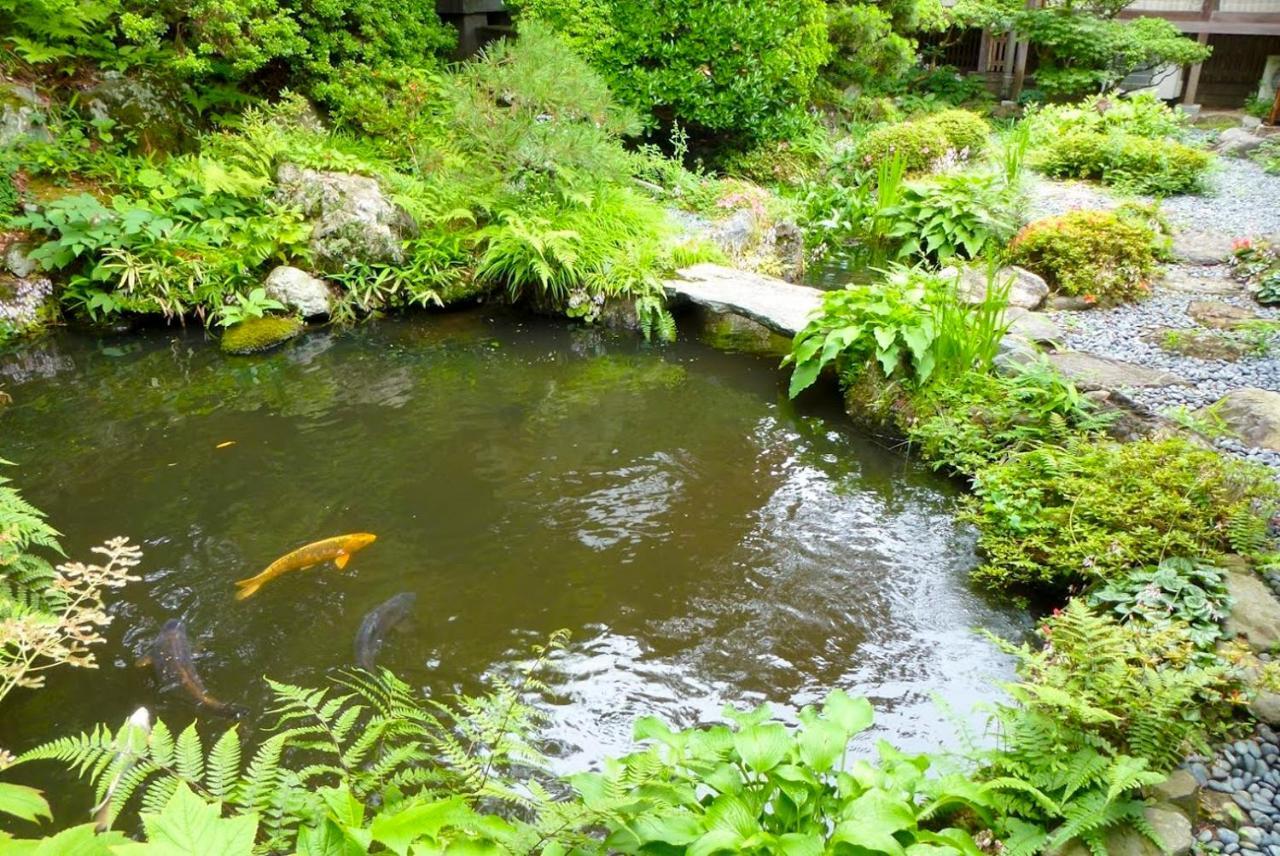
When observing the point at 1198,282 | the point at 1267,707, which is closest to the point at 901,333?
the point at 1267,707

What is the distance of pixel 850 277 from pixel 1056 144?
4649 mm

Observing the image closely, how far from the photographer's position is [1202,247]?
30.4ft

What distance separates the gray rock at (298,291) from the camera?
8898 millimetres

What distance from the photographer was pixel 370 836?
212cm

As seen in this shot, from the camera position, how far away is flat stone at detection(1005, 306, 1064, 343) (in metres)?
7.08

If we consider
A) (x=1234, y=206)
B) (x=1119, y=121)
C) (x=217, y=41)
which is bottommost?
(x=1234, y=206)

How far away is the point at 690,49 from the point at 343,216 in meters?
5.54

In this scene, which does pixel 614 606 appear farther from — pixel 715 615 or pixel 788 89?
pixel 788 89

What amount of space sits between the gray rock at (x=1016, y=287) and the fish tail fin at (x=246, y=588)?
6.42m

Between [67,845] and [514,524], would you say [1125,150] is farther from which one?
[67,845]

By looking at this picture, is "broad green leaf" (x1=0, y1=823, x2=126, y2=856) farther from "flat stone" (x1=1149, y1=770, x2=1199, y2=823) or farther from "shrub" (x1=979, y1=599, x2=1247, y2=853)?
"flat stone" (x1=1149, y1=770, x2=1199, y2=823)

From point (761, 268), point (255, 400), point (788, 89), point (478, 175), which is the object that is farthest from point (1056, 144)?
point (255, 400)

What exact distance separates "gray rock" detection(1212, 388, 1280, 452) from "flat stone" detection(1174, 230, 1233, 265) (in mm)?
4046

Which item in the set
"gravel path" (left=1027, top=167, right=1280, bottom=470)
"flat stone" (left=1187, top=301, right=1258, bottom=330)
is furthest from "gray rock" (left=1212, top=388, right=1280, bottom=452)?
"flat stone" (left=1187, top=301, right=1258, bottom=330)
